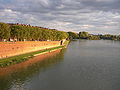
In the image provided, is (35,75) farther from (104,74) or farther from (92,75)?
(104,74)

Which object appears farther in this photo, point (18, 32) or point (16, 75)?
point (18, 32)

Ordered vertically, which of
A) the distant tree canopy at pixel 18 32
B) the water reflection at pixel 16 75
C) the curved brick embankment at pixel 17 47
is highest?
the distant tree canopy at pixel 18 32

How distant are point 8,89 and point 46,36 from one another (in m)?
33.6

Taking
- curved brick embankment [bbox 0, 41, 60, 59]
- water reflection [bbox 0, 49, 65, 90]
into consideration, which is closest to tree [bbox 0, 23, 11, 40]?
curved brick embankment [bbox 0, 41, 60, 59]

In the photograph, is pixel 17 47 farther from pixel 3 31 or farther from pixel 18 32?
pixel 18 32

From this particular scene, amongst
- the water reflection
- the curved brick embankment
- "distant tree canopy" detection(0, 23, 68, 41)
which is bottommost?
the water reflection

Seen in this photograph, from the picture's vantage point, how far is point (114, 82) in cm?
1961

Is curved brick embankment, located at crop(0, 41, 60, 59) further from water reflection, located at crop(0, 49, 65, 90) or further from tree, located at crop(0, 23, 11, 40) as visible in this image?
water reflection, located at crop(0, 49, 65, 90)

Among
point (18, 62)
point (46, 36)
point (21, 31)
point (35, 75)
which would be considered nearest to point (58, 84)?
point (35, 75)

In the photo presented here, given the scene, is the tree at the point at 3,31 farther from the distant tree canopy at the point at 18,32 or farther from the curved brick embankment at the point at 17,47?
the curved brick embankment at the point at 17,47

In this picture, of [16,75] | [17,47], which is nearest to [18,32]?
[17,47]

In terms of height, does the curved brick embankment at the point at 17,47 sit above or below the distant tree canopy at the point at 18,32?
below

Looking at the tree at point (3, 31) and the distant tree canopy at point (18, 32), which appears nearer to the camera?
the tree at point (3, 31)

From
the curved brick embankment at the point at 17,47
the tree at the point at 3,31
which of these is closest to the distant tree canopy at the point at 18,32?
the tree at the point at 3,31
